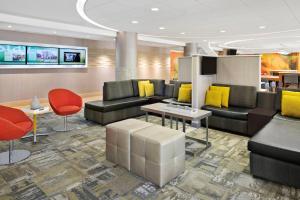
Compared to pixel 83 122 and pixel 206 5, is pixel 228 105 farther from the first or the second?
pixel 83 122

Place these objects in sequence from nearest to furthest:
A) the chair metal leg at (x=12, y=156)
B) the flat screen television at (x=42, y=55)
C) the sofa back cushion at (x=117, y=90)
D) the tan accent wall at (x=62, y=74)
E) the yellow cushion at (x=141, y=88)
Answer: the chair metal leg at (x=12, y=156) < the sofa back cushion at (x=117, y=90) < the yellow cushion at (x=141, y=88) < the tan accent wall at (x=62, y=74) < the flat screen television at (x=42, y=55)

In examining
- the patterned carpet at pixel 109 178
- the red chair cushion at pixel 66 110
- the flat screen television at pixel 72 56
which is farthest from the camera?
the flat screen television at pixel 72 56

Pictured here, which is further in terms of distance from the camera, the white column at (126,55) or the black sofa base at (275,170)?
the white column at (126,55)

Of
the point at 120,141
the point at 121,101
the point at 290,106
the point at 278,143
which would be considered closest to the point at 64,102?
the point at 121,101

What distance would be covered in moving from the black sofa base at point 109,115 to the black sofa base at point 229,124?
79.1 inches

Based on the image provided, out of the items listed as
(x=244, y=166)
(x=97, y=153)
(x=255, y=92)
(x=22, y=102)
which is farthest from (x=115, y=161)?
(x=22, y=102)

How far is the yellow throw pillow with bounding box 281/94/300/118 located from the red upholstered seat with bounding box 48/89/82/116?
408 cm

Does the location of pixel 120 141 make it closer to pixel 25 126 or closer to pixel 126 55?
pixel 25 126

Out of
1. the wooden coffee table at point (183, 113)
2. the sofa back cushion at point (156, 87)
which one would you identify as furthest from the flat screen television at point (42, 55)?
the wooden coffee table at point (183, 113)

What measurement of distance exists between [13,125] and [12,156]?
0.69 m

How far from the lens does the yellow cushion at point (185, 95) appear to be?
534cm

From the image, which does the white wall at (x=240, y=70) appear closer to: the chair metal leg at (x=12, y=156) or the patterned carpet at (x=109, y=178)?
the patterned carpet at (x=109, y=178)

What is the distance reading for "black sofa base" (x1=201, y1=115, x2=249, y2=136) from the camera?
427 centimetres

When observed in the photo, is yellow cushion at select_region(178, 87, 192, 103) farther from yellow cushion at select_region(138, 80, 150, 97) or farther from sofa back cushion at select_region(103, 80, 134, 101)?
sofa back cushion at select_region(103, 80, 134, 101)
